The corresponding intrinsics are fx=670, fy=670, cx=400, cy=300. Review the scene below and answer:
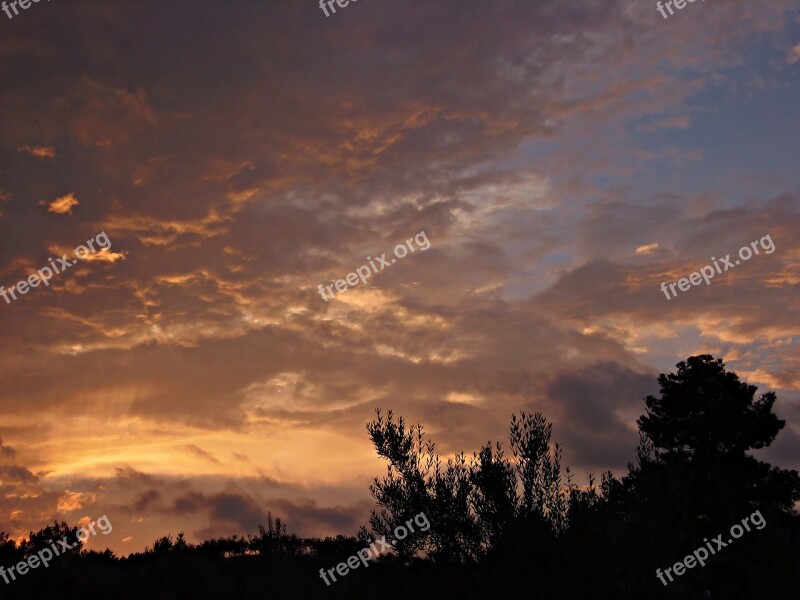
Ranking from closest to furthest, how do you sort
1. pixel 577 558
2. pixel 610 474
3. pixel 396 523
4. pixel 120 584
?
pixel 577 558 → pixel 610 474 → pixel 396 523 → pixel 120 584

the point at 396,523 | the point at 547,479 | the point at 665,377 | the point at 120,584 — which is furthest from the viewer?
the point at 665,377

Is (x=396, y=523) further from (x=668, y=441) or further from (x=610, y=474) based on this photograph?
(x=668, y=441)

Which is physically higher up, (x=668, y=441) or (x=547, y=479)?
(x=668, y=441)

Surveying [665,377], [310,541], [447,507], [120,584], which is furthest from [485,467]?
[665,377]

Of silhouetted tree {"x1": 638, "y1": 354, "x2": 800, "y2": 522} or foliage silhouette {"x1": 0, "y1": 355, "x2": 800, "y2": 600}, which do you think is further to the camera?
silhouetted tree {"x1": 638, "y1": 354, "x2": 800, "y2": 522}

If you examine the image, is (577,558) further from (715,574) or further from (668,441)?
(668,441)

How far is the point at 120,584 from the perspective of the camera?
28.0 meters

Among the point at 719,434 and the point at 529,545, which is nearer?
the point at 529,545

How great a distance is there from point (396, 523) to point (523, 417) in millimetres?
4896

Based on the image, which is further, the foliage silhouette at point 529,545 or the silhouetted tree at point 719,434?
the silhouetted tree at point 719,434

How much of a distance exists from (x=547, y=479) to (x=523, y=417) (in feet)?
6.34

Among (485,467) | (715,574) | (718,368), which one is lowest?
(715,574)

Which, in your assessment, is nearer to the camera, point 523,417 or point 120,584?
point 523,417

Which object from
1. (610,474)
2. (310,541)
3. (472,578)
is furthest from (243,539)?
(610,474)
